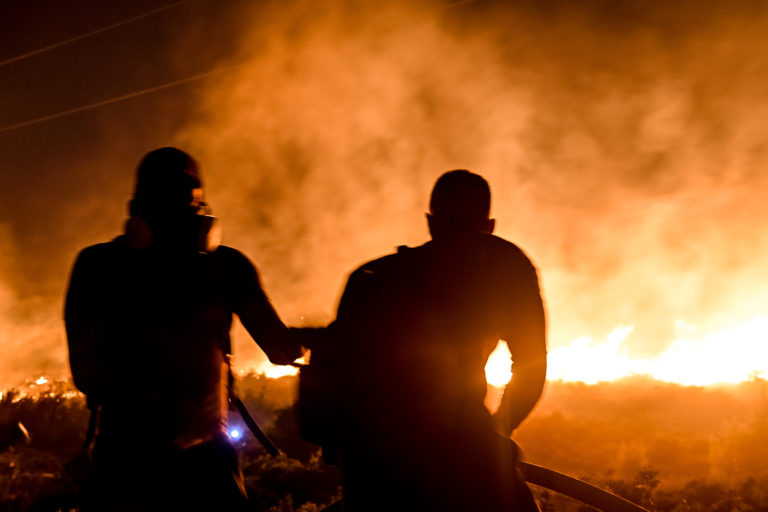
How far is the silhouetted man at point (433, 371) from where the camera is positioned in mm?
2031

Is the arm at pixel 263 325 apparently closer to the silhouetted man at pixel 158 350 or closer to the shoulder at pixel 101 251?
the silhouetted man at pixel 158 350

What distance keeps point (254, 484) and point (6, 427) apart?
1183 inches

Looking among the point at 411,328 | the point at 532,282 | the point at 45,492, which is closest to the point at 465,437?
the point at 411,328

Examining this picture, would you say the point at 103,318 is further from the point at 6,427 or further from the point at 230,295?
the point at 6,427

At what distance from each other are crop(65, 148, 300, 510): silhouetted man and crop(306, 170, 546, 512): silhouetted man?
726 millimetres

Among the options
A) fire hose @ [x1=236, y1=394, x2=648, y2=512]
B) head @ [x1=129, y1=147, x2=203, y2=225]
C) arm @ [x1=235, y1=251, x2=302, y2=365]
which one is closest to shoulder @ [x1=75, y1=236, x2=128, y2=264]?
head @ [x1=129, y1=147, x2=203, y2=225]

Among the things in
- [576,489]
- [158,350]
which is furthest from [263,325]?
Answer: [576,489]

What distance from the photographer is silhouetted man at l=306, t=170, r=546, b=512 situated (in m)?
2.03

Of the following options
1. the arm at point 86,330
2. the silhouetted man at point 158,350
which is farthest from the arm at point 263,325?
the arm at point 86,330

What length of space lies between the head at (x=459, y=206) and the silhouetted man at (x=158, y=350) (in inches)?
49.6

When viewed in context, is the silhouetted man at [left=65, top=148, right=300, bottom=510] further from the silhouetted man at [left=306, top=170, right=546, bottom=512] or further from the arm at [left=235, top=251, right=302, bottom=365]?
the silhouetted man at [left=306, top=170, right=546, bottom=512]

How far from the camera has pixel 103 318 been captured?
2.43 meters

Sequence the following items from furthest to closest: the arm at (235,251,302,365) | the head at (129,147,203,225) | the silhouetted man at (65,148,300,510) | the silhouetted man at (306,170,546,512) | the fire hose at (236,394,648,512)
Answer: the fire hose at (236,394,648,512), the arm at (235,251,302,365), the head at (129,147,203,225), the silhouetted man at (65,148,300,510), the silhouetted man at (306,170,546,512)

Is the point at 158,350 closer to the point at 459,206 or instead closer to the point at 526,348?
the point at 459,206
